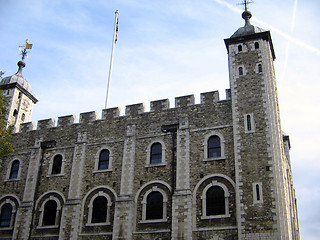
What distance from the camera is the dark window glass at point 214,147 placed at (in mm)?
24803

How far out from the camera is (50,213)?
89.0ft

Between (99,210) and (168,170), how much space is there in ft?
16.8

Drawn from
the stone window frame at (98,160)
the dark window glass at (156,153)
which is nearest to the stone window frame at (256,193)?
the dark window glass at (156,153)

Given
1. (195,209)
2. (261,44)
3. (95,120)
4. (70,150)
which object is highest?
(261,44)

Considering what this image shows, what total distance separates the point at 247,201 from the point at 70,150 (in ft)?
42.5

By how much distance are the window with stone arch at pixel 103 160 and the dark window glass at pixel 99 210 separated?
197 centimetres

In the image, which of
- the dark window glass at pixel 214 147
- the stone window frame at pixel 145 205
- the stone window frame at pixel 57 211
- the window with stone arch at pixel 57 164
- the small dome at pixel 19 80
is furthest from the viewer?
the small dome at pixel 19 80

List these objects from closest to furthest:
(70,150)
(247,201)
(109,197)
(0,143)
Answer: (247,201) → (0,143) → (109,197) → (70,150)

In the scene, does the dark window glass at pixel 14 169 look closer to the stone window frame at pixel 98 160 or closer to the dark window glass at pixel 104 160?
the stone window frame at pixel 98 160

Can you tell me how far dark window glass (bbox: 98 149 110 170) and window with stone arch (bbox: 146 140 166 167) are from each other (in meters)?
3.05

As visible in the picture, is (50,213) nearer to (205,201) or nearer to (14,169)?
(14,169)

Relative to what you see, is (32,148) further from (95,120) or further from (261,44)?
(261,44)

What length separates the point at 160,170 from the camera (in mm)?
25422

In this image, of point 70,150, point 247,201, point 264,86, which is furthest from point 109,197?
point 264,86
